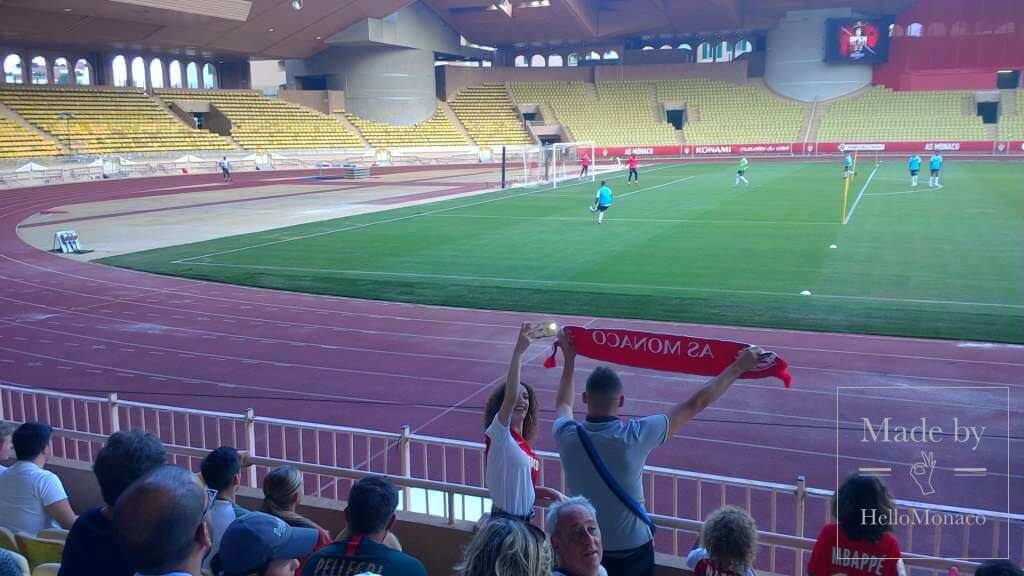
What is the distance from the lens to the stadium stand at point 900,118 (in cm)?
6912

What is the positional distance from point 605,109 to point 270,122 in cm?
3153

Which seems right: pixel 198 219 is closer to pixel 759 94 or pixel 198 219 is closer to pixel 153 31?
pixel 153 31

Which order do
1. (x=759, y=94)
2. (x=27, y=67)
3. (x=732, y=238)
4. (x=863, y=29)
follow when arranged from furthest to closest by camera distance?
(x=759, y=94)
(x=863, y=29)
(x=27, y=67)
(x=732, y=238)

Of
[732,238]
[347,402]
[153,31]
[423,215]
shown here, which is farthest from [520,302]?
[153,31]

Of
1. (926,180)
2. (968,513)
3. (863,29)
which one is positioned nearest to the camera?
(968,513)

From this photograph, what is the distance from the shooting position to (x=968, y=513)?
4.77m

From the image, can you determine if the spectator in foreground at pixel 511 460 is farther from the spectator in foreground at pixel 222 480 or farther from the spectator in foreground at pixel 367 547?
the spectator in foreground at pixel 222 480

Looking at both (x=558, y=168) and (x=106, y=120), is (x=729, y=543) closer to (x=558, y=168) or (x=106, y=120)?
(x=558, y=168)

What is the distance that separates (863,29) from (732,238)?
5249 centimetres

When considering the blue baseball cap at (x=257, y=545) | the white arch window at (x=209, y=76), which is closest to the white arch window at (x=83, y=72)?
the white arch window at (x=209, y=76)

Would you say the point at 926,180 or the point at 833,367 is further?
the point at 926,180

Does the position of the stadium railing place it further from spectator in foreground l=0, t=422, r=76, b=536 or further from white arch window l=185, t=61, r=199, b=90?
white arch window l=185, t=61, r=199, b=90

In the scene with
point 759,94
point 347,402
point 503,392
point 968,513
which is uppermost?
point 759,94

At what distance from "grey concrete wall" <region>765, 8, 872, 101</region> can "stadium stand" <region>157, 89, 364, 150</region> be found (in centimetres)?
3689
